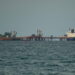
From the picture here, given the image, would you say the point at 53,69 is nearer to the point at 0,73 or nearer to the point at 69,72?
the point at 69,72

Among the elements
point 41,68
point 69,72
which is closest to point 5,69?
point 41,68

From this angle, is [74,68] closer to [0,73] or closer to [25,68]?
[25,68]

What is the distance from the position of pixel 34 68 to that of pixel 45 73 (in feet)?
12.0

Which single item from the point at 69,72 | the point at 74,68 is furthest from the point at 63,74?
the point at 74,68

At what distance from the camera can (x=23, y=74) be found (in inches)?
1490

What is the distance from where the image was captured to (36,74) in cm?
3759

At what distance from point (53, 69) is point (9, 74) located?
17.2 feet

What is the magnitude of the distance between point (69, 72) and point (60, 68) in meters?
3.25

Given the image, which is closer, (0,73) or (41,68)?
(0,73)

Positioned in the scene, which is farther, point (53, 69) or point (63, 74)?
point (53, 69)

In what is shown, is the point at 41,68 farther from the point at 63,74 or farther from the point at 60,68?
the point at 63,74

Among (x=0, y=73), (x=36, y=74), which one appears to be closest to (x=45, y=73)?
(x=36, y=74)

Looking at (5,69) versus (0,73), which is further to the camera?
(5,69)

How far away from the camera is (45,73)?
38.6 meters
